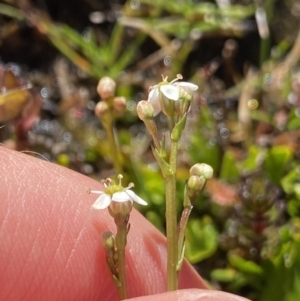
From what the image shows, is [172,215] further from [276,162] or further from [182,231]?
[276,162]

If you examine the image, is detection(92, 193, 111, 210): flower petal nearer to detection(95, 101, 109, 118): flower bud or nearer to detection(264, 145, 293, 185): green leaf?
detection(95, 101, 109, 118): flower bud

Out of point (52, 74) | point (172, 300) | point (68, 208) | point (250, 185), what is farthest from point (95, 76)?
point (172, 300)

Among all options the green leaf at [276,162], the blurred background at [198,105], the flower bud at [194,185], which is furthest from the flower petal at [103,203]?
the green leaf at [276,162]

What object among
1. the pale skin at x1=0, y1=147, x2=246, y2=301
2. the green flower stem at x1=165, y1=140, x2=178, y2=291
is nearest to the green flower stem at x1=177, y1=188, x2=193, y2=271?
the green flower stem at x1=165, y1=140, x2=178, y2=291

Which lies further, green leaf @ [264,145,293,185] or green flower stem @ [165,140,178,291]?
green leaf @ [264,145,293,185]

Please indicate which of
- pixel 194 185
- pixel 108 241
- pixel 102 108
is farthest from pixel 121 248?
pixel 102 108

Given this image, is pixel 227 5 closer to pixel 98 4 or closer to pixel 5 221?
pixel 98 4
